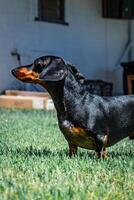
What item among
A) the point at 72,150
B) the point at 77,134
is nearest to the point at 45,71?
the point at 77,134

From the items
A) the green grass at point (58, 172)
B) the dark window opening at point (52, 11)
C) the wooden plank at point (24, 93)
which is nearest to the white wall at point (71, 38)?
the dark window opening at point (52, 11)

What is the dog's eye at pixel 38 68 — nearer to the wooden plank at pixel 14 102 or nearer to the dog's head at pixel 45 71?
the dog's head at pixel 45 71

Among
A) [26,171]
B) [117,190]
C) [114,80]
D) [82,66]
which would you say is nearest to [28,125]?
[26,171]

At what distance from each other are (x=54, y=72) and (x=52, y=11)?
998 cm

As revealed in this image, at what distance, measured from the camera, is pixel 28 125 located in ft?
26.2

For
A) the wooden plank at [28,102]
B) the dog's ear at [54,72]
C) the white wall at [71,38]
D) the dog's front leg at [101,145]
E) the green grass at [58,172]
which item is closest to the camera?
the green grass at [58,172]

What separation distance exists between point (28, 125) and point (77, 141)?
352cm

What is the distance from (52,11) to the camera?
14.2 metres

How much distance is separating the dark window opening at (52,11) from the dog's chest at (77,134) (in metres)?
9.54

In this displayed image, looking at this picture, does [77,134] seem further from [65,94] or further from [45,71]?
[45,71]

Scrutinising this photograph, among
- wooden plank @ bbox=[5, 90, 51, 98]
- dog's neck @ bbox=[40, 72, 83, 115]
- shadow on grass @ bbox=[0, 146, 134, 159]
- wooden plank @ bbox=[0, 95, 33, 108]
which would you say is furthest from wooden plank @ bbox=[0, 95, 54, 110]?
dog's neck @ bbox=[40, 72, 83, 115]

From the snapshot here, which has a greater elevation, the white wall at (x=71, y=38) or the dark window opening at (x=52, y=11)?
the dark window opening at (x=52, y=11)

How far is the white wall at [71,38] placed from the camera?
13.1m

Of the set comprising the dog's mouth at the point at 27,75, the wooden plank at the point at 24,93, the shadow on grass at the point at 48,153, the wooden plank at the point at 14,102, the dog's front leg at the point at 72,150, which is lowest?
the wooden plank at the point at 14,102
